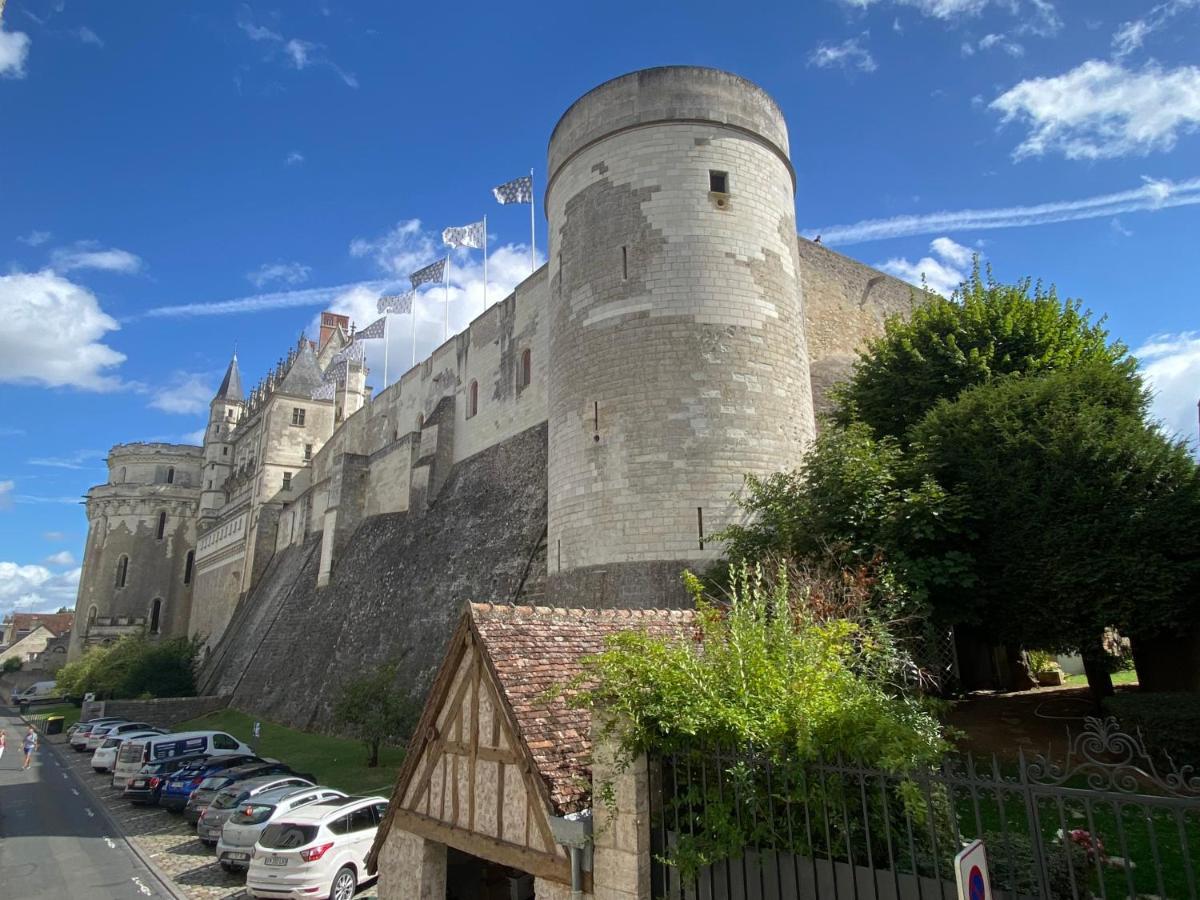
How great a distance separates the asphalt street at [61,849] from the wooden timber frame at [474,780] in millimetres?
6512

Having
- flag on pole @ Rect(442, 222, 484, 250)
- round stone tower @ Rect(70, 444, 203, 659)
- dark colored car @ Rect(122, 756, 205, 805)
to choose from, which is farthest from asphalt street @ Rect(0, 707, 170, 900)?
round stone tower @ Rect(70, 444, 203, 659)

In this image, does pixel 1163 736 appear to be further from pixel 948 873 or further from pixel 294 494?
pixel 294 494

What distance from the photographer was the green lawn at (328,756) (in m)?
15.0

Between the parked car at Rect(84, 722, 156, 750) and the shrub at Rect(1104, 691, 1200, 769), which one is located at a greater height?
the shrub at Rect(1104, 691, 1200, 769)

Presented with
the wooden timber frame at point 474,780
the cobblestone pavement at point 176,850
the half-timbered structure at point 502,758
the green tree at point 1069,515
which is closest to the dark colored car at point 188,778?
the cobblestone pavement at point 176,850

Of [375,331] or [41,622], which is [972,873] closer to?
[375,331]

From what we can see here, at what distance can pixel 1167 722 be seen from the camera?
28.2 ft

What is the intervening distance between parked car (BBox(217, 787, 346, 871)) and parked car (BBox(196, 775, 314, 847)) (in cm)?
87

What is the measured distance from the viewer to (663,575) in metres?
12.5

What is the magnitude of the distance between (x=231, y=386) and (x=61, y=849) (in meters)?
53.7

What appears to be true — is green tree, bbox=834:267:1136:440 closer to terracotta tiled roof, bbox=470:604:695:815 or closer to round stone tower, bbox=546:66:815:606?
round stone tower, bbox=546:66:815:606

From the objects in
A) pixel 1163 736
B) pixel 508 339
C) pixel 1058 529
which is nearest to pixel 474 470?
pixel 508 339

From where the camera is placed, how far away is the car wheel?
33.2 ft

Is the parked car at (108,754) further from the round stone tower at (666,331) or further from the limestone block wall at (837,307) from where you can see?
the limestone block wall at (837,307)
